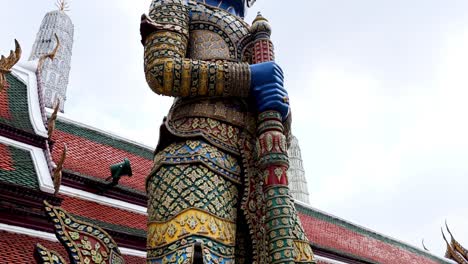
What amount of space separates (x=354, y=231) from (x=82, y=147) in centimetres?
664

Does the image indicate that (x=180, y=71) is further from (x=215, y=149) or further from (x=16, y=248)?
(x=16, y=248)

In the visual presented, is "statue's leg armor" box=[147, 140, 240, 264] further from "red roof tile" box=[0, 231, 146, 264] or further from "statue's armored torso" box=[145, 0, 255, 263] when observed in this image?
"red roof tile" box=[0, 231, 146, 264]

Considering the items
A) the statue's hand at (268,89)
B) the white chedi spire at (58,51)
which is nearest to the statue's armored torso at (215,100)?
the statue's hand at (268,89)

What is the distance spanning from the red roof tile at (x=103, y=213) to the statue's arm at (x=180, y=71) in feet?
8.00

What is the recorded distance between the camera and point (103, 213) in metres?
5.59

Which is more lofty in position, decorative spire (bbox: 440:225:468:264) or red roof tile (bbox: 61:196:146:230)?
decorative spire (bbox: 440:225:468:264)

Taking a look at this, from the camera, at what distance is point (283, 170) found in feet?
10.8

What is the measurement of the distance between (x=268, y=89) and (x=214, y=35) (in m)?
0.74

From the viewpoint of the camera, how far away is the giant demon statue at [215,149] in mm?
2998

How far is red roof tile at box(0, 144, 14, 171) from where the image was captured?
14.5 feet

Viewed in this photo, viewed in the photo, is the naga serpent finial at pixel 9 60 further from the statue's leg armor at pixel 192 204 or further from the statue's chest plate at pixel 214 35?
the statue's leg armor at pixel 192 204

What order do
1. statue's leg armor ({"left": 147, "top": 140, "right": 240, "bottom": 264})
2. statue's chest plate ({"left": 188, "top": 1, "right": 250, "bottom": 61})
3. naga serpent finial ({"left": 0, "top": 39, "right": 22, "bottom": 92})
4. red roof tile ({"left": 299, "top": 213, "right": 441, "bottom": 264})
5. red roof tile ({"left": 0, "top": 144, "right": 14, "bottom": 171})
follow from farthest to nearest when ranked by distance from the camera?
1. red roof tile ({"left": 299, "top": 213, "right": 441, "bottom": 264})
2. naga serpent finial ({"left": 0, "top": 39, "right": 22, "bottom": 92})
3. red roof tile ({"left": 0, "top": 144, "right": 14, "bottom": 171})
4. statue's chest plate ({"left": 188, "top": 1, "right": 250, "bottom": 61})
5. statue's leg armor ({"left": 147, "top": 140, "right": 240, "bottom": 264})

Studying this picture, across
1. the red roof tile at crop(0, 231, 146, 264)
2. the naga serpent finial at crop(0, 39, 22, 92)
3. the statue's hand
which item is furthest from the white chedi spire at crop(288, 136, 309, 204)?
the statue's hand

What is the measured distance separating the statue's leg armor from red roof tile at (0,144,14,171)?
1.72 metres
